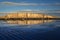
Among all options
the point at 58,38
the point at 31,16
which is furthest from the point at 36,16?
the point at 58,38

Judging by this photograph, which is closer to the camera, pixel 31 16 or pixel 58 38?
pixel 58 38

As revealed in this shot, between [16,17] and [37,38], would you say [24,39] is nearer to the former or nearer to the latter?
[37,38]

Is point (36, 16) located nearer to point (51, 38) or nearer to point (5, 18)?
point (5, 18)

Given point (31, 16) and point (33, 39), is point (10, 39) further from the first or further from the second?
point (31, 16)

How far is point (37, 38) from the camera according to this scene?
31.0 ft

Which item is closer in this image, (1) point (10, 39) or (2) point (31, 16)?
(1) point (10, 39)

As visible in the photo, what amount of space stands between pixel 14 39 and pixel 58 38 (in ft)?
5.99

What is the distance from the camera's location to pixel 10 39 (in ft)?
29.9

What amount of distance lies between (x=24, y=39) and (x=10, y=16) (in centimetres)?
1054

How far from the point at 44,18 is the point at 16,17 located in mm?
2498

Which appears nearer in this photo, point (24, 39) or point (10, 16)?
point (24, 39)

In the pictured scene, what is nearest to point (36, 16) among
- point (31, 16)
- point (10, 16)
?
point (31, 16)

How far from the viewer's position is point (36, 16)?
19734 millimetres

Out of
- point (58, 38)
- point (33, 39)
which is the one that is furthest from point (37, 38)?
point (58, 38)
